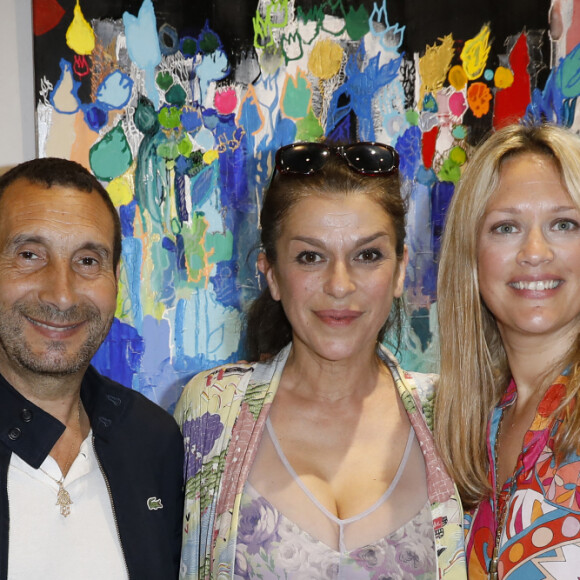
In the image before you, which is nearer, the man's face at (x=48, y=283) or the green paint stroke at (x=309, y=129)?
the man's face at (x=48, y=283)

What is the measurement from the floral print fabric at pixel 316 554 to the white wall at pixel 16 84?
1.26m

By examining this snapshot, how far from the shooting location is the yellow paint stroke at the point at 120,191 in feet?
7.61

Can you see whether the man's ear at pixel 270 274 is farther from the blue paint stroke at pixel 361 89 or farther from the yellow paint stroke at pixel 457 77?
the yellow paint stroke at pixel 457 77

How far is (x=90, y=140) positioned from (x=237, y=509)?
3.88 ft

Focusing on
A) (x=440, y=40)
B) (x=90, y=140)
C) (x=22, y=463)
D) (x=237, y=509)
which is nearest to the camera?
(x=22, y=463)

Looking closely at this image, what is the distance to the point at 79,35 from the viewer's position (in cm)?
224

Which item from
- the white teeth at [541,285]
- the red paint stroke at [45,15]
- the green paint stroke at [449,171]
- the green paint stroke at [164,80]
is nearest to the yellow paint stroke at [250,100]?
the green paint stroke at [164,80]

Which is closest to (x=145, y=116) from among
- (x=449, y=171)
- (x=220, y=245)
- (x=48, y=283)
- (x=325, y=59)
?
(x=220, y=245)

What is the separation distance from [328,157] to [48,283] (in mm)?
759

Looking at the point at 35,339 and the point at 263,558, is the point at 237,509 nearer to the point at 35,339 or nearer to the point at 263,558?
the point at 263,558

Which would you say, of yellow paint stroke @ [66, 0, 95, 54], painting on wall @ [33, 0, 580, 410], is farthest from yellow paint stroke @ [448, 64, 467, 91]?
yellow paint stroke @ [66, 0, 95, 54]

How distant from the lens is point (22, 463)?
1595 millimetres

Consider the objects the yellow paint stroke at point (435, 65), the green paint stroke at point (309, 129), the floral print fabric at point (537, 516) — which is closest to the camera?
the floral print fabric at point (537, 516)

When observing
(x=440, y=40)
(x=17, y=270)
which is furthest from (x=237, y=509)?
(x=440, y=40)
